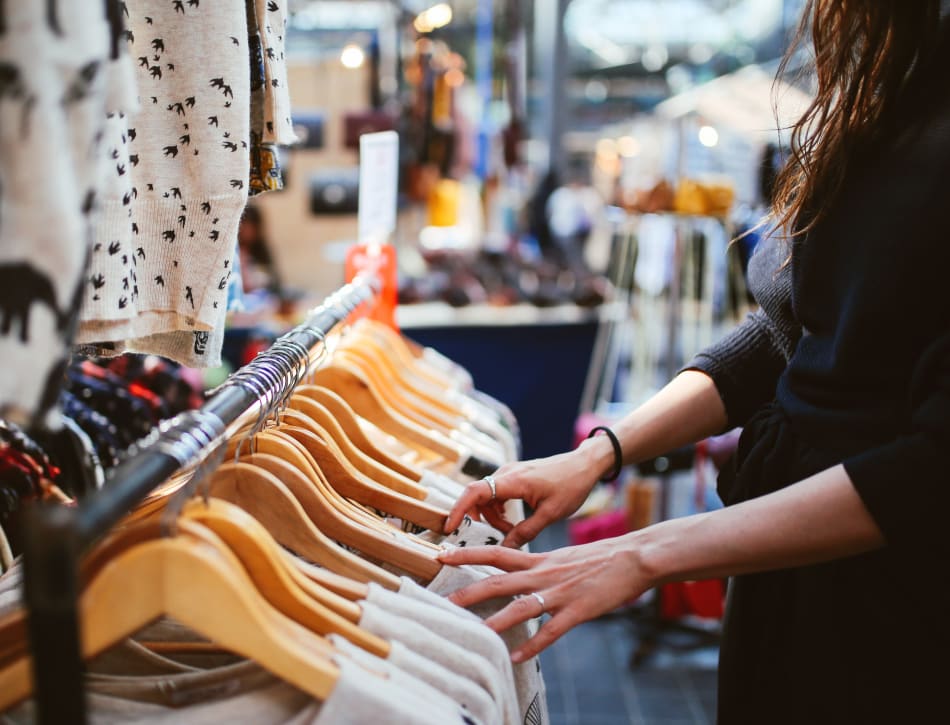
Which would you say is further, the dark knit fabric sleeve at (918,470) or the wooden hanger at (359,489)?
the wooden hanger at (359,489)

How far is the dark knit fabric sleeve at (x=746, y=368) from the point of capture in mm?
1310

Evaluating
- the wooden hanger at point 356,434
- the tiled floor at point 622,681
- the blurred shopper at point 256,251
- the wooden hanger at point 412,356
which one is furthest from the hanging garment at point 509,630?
the blurred shopper at point 256,251

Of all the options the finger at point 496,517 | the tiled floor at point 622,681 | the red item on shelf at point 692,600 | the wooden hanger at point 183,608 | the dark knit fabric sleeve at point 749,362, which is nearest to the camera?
the wooden hanger at point 183,608

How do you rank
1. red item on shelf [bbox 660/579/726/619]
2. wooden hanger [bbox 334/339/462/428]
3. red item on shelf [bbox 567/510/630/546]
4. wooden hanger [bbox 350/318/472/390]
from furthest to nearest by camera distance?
1. red item on shelf [bbox 567/510/630/546]
2. red item on shelf [bbox 660/579/726/619]
3. wooden hanger [bbox 350/318/472/390]
4. wooden hanger [bbox 334/339/462/428]

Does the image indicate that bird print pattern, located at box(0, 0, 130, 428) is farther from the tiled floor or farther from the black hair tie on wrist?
the tiled floor

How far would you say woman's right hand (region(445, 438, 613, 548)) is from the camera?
44.0 inches

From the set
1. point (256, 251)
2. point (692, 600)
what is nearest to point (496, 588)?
point (692, 600)

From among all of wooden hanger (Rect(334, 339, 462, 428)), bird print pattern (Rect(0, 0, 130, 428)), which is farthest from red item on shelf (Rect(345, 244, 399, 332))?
bird print pattern (Rect(0, 0, 130, 428))

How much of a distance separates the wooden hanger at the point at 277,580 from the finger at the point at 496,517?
1.18ft

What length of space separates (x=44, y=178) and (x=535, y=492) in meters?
0.76

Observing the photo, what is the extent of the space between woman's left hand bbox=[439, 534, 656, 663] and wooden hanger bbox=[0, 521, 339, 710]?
25cm

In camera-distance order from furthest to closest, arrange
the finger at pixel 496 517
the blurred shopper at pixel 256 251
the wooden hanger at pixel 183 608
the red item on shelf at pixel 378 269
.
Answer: the blurred shopper at pixel 256 251 < the red item on shelf at pixel 378 269 < the finger at pixel 496 517 < the wooden hanger at pixel 183 608

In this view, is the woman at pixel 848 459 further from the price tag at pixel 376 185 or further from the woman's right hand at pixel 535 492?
the price tag at pixel 376 185

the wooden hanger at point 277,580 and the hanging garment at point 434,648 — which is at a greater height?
the wooden hanger at point 277,580
